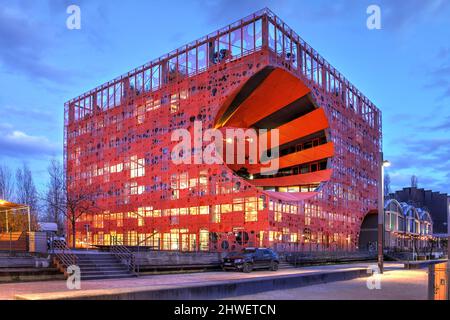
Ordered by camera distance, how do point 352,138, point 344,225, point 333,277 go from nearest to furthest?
point 333,277 < point 344,225 < point 352,138

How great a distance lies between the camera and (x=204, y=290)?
14.5 metres

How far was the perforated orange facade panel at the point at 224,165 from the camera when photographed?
48.7 m

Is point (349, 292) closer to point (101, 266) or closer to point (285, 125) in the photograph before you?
point (101, 266)

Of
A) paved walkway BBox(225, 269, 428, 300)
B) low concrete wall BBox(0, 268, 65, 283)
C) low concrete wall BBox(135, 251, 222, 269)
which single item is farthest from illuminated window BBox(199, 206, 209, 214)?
paved walkway BBox(225, 269, 428, 300)

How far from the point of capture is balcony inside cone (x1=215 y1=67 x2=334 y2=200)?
5353 cm

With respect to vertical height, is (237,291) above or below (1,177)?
below

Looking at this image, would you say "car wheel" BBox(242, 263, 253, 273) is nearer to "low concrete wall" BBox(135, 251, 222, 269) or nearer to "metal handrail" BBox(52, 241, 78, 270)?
"low concrete wall" BBox(135, 251, 222, 269)

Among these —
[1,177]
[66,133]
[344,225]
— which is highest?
[66,133]

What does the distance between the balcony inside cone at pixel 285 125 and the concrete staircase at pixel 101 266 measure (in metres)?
25.5

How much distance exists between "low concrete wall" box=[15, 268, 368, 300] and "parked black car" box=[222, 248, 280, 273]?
9567mm
